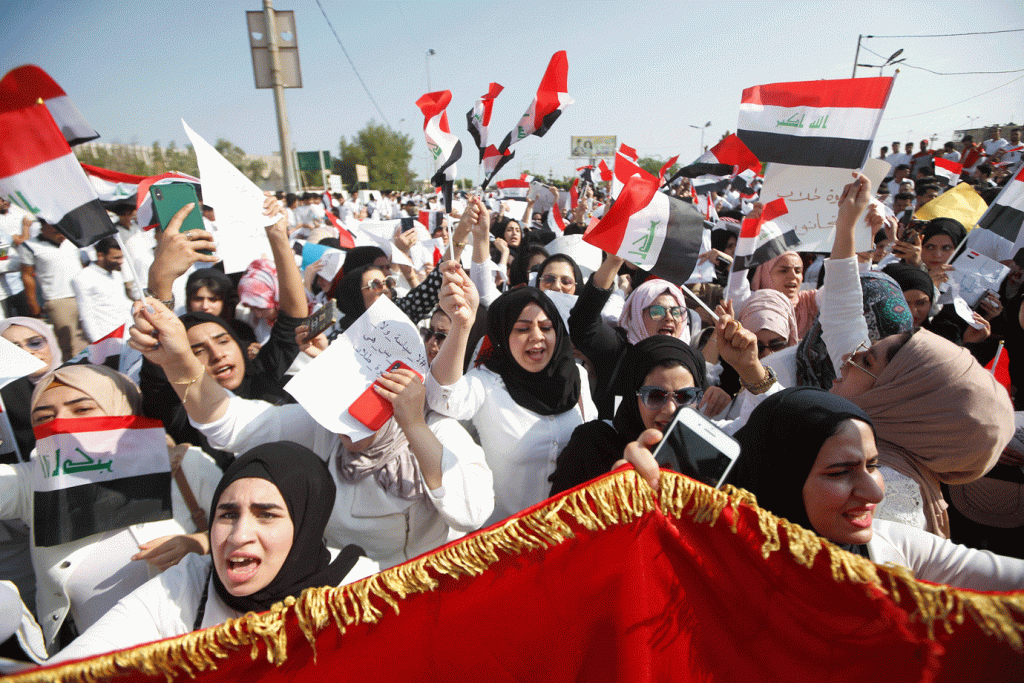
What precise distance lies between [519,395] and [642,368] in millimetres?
604

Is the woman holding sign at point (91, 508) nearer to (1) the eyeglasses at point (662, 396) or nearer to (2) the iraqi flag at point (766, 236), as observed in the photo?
(1) the eyeglasses at point (662, 396)

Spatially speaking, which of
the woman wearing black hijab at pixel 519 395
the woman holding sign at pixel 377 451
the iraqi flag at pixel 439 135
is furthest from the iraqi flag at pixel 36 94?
the iraqi flag at pixel 439 135

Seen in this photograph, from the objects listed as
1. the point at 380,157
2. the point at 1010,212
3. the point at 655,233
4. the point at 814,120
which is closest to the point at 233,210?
the point at 655,233

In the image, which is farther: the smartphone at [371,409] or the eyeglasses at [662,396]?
the eyeglasses at [662,396]

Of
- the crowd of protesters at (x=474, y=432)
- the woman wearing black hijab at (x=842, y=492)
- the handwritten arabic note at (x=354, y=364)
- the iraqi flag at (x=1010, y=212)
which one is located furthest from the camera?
the iraqi flag at (x=1010, y=212)

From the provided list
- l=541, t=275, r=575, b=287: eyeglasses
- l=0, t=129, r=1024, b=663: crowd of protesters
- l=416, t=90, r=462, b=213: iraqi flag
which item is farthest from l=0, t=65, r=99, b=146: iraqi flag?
l=541, t=275, r=575, b=287: eyeglasses

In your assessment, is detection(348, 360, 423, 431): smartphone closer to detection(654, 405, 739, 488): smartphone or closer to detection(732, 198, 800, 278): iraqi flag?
detection(654, 405, 739, 488): smartphone

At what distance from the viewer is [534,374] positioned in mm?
2520

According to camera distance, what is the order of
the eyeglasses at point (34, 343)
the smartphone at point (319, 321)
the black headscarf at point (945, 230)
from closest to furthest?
1. the eyeglasses at point (34, 343)
2. the smartphone at point (319, 321)
3. the black headscarf at point (945, 230)

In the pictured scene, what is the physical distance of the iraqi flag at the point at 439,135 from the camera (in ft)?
11.9

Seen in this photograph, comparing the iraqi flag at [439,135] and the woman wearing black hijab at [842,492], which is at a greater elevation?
the iraqi flag at [439,135]

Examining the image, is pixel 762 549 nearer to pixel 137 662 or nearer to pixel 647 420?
pixel 647 420

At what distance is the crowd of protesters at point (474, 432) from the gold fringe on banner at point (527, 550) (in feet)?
0.41

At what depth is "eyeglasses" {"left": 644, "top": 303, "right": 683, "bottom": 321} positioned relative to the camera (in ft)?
10.8
